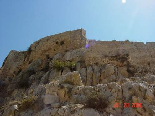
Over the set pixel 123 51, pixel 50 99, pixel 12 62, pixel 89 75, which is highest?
pixel 123 51

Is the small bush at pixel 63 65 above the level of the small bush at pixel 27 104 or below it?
above

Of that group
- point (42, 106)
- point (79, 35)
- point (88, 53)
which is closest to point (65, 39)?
point (79, 35)

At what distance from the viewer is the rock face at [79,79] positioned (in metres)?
6.95

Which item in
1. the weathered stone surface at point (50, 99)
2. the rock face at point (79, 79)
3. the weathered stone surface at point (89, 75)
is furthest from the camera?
the weathered stone surface at point (89, 75)

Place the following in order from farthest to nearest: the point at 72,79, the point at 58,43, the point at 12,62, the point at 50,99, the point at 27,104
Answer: the point at 12,62 < the point at 58,43 < the point at 72,79 < the point at 27,104 < the point at 50,99

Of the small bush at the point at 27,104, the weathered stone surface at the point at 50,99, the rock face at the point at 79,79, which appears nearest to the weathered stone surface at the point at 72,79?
the rock face at the point at 79,79

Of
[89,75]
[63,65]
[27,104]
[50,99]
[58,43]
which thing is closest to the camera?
[50,99]

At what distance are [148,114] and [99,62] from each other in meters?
8.33

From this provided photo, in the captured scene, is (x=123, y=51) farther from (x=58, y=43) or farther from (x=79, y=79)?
(x=79, y=79)

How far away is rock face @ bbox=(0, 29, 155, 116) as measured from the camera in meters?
6.95

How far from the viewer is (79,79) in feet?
29.0

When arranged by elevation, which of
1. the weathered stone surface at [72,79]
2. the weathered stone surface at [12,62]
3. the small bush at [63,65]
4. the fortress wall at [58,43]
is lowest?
the weathered stone surface at [72,79]
